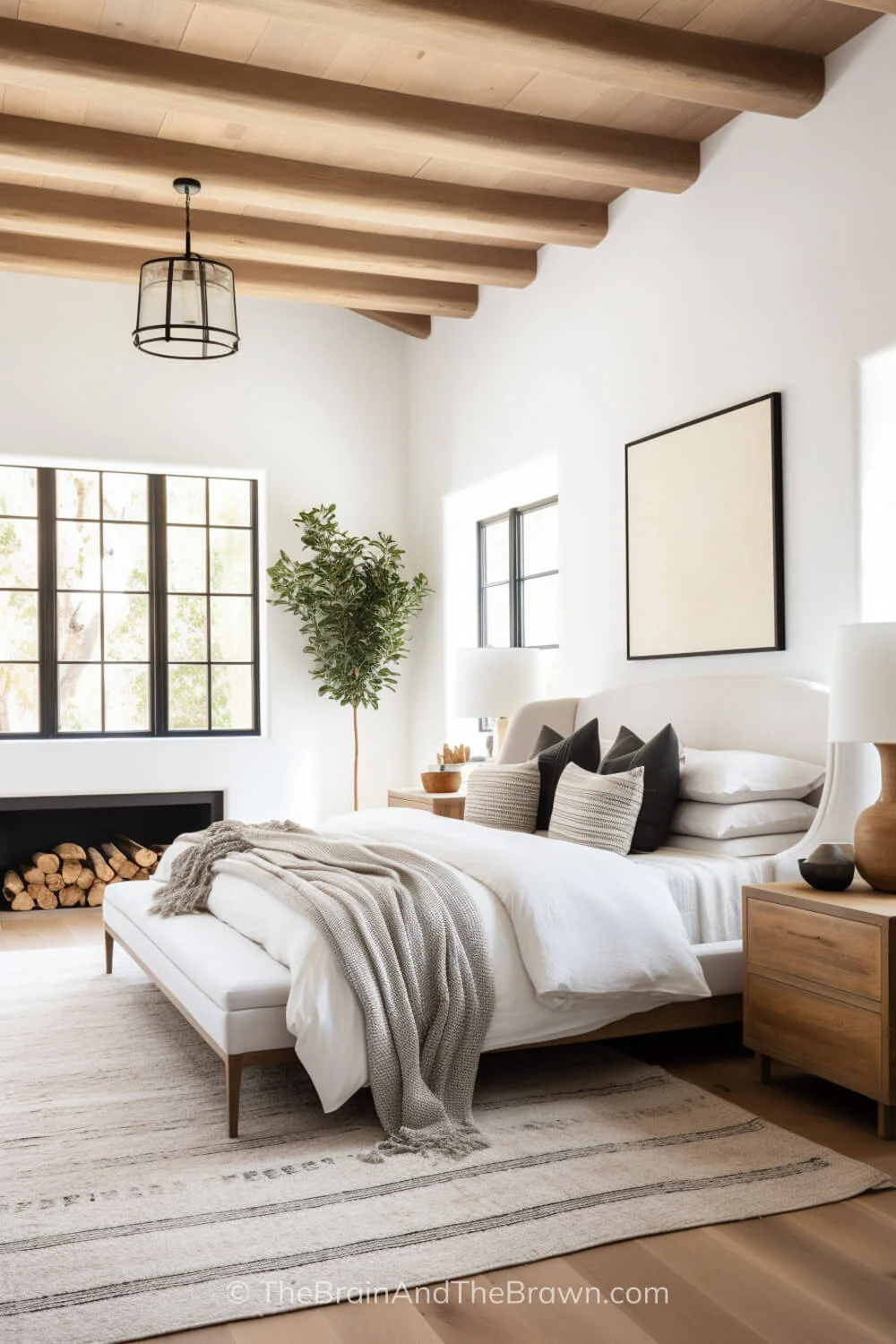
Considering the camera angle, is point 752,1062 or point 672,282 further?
point 672,282

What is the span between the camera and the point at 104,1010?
407 centimetres

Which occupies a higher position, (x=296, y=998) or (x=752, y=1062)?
(x=296, y=998)

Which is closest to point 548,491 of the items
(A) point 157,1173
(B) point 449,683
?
Answer: (B) point 449,683

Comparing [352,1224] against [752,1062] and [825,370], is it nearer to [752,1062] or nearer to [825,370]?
[752,1062]

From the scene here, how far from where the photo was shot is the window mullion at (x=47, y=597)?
6.46 metres

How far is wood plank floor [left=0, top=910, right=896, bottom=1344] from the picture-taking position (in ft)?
6.42

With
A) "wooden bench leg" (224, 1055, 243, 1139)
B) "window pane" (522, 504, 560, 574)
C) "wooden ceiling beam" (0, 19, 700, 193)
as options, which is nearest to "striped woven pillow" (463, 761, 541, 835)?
"wooden bench leg" (224, 1055, 243, 1139)

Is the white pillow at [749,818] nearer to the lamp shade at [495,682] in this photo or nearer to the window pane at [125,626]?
the lamp shade at [495,682]

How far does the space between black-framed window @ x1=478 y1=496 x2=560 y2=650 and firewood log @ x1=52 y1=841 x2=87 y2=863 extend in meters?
2.53

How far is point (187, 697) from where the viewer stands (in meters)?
6.74

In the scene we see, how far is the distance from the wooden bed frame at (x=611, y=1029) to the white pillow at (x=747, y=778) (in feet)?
2.03

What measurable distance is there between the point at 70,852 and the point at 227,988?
3.94m

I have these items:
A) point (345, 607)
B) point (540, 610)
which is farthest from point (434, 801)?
point (345, 607)

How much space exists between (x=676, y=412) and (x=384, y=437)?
9.41 feet
